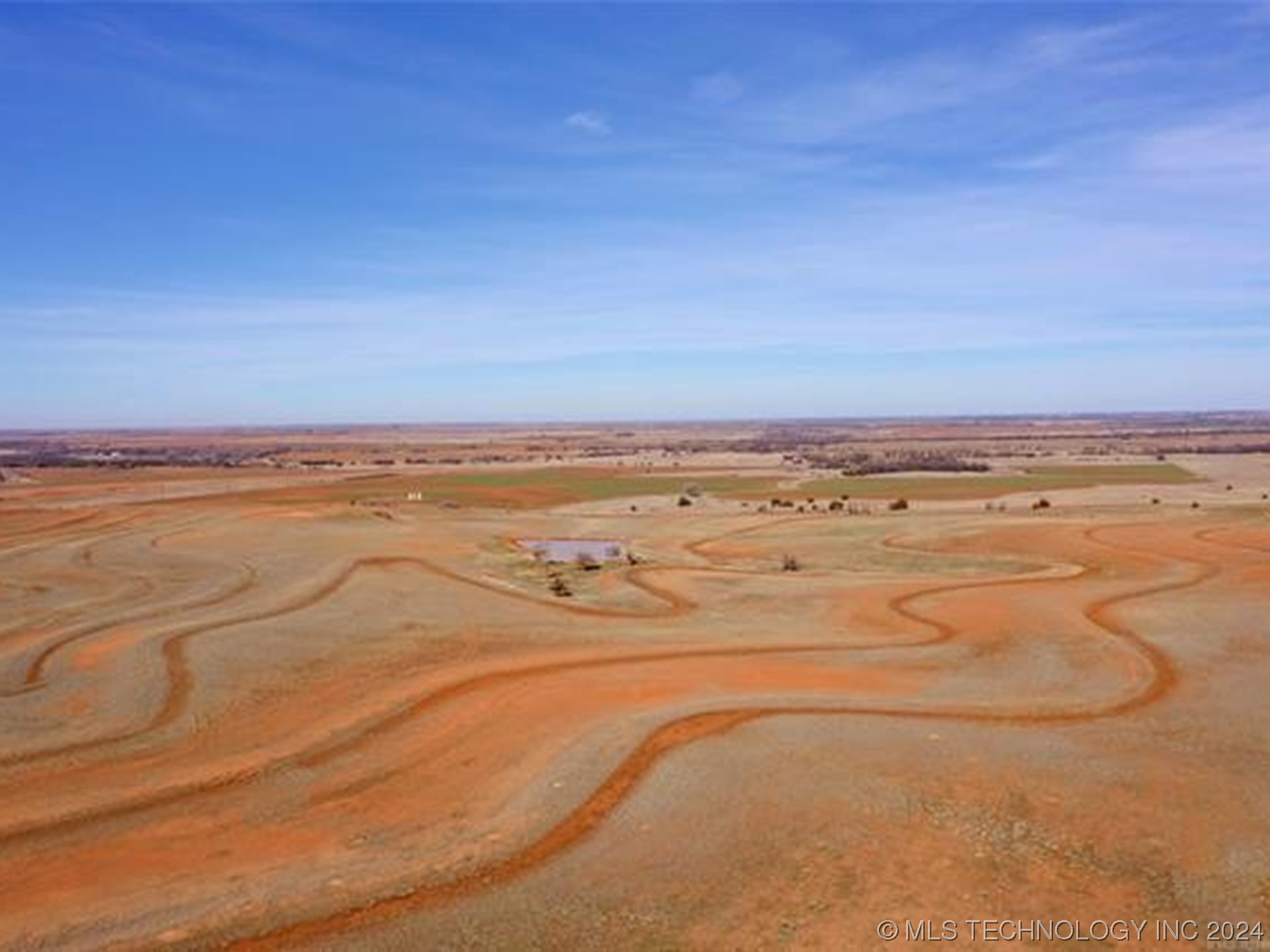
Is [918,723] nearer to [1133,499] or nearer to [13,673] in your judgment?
[13,673]

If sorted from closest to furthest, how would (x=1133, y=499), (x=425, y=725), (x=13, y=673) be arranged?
(x=425, y=725)
(x=13, y=673)
(x=1133, y=499)

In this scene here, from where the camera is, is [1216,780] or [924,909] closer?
[924,909]

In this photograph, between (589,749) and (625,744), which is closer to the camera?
(589,749)

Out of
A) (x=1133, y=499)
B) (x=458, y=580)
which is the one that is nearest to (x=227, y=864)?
(x=458, y=580)

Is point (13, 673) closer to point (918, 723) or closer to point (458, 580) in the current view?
point (458, 580)

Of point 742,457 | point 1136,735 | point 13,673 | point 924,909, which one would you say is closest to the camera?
point 924,909

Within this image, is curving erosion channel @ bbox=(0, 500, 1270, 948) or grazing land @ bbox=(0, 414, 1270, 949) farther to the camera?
curving erosion channel @ bbox=(0, 500, 1270, 948)

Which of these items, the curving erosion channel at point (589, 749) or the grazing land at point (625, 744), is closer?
the grazing land at point (625, 744)
